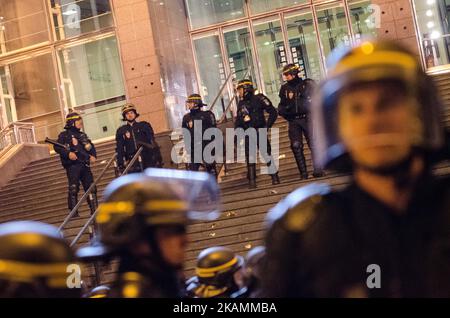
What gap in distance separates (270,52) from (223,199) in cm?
856

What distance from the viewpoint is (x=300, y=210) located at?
4.90 feet

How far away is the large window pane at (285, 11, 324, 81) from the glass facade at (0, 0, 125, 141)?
4.20 metres

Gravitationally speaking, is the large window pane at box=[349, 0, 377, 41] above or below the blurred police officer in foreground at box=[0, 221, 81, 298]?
above

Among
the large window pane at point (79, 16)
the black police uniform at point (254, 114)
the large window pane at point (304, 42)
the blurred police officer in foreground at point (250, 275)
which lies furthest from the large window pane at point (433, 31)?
the blurred police officer in foreground at point (250, 275)

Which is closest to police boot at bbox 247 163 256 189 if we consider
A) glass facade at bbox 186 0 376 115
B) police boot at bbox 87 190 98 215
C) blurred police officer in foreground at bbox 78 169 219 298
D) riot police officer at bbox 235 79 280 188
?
riot police officer at bbox 235 79 280 188

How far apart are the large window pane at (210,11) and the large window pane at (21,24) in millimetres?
3836

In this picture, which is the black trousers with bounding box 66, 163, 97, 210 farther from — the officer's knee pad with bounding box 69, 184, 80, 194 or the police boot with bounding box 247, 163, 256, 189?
the police boot with bounding box 247, 163, 256, 189

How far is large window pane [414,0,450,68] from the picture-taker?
16.8 metres

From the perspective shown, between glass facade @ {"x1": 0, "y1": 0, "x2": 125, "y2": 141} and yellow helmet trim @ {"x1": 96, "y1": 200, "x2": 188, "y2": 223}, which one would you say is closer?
yellow helmet trim @ {"x1": 96, "y1": 200, "x2": 188, "y2": 223}

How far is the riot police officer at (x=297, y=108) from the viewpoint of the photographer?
396 inches

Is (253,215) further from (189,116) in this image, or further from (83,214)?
(83,214)

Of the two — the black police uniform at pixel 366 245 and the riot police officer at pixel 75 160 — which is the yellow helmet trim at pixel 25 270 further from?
the riot police officer at pixel 75 160
